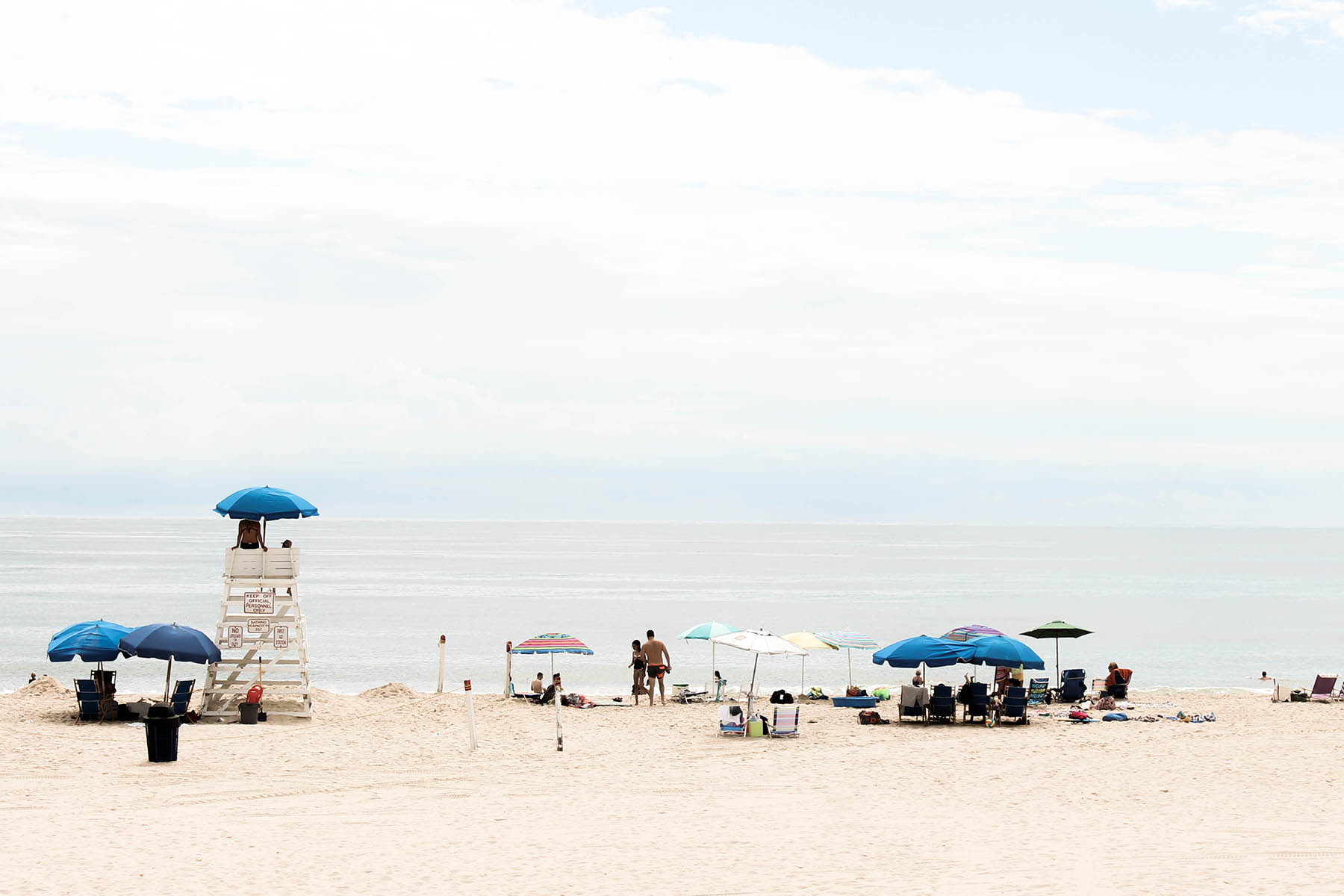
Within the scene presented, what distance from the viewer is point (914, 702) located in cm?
2252

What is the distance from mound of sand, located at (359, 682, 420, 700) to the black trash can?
950 centimetres

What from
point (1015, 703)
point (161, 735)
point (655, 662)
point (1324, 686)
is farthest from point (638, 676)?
point (1324, 686)

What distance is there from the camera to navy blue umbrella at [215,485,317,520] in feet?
75.8

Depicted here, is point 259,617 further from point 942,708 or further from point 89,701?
point 942,708

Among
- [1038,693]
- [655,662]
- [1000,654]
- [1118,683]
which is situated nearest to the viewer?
[1000,654]

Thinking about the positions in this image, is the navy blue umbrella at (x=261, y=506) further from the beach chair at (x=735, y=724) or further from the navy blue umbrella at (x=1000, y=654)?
the navy blue umbrella at (x=1000, y=654)

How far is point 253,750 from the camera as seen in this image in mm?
19125

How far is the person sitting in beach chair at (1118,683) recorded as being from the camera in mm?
26469

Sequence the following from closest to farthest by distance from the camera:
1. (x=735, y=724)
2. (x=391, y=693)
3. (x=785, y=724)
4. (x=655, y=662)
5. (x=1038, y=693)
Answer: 1. (x=785, y=724)
2. (x=735, y=724)
3. (x=1038, y=693)
4. (x=655, y=662)
5. (x=391, y=693)

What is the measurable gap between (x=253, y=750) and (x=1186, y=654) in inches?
1679

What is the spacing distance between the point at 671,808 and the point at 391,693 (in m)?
15.1

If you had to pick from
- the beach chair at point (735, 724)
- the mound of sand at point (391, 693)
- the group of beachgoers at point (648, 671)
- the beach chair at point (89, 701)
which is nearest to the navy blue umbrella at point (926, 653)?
the beach chair at point (735, 724)

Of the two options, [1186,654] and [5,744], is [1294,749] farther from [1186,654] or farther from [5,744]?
[1186,654]

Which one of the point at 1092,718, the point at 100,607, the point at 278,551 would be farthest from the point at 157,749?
the point at 100,607
